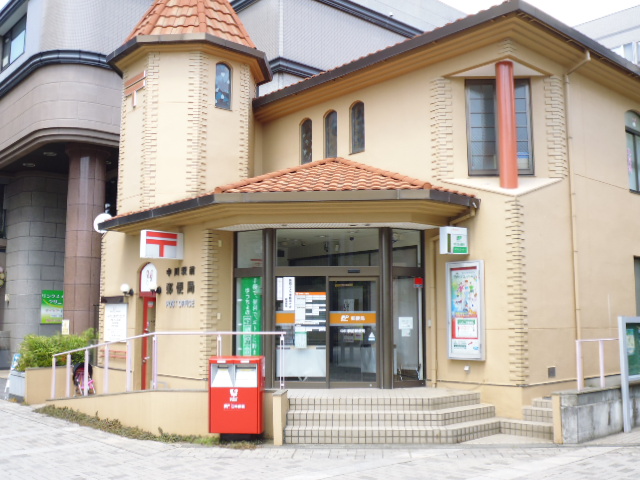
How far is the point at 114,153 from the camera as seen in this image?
21.0 m

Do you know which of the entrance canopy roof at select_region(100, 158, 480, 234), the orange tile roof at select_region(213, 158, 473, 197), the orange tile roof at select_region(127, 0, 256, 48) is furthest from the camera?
the orange tile roof at select_region(127, 0, 256, 48)

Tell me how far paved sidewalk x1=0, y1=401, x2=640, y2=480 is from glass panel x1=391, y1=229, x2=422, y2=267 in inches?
145

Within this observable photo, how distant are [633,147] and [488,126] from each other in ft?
14.5

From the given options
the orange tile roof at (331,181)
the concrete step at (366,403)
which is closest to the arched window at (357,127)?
the orange tile roof at (331,181)

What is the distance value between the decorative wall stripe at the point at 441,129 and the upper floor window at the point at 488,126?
0.35 m

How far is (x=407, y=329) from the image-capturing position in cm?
1239

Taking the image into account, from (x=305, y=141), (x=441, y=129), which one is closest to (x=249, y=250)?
(x=305, y=141)

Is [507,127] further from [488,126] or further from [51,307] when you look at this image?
[51,307]

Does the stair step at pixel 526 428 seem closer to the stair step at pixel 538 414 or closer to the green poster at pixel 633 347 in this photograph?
the stair step at pixel 538 414

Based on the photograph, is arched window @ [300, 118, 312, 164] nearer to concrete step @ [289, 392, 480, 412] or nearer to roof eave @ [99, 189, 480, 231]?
roof eave @ [99, 189, 480, 231]

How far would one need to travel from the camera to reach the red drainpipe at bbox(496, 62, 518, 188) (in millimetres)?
11719

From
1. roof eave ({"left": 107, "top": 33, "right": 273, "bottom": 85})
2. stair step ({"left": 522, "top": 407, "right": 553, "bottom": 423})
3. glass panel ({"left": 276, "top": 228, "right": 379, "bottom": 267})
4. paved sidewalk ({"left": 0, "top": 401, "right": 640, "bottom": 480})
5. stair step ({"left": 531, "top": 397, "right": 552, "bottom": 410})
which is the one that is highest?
roof eave ({"left": 107, "top": 33, "right": 273, "bottom": 85})

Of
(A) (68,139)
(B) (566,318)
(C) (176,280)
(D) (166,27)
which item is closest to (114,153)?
(A) (68,139)

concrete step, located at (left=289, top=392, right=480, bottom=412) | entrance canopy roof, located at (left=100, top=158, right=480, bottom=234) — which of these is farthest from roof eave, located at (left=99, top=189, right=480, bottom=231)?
concrete step, located at (left=289, top=392, right=480, bottom=412)
